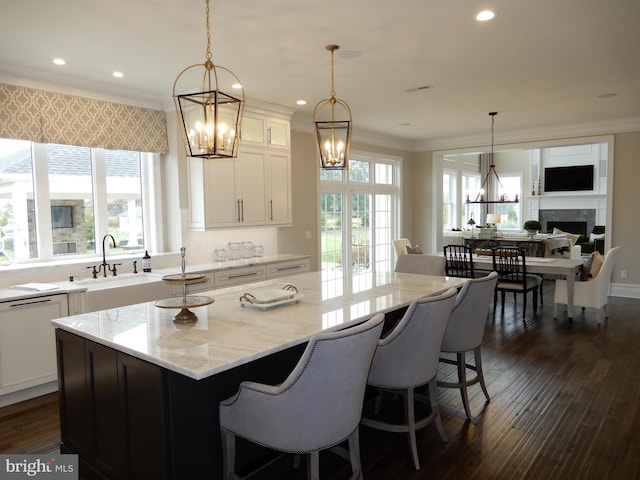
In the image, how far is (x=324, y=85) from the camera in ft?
15.5

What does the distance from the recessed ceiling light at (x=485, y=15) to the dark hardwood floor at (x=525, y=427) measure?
8.97 ft

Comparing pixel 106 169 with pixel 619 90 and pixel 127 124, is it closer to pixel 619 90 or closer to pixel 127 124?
pixel 127 124

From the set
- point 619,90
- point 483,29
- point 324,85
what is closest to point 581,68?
point 619,90

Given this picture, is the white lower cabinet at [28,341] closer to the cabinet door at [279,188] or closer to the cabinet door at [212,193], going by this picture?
the cabinet door at [212,193]

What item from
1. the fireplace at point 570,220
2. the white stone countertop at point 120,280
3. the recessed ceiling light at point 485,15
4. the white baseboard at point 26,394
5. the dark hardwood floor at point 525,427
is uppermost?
the recessed ceiling light at point 485,15

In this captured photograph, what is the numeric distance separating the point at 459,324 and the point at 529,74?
2816 mm

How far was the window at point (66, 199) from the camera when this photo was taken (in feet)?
13.6

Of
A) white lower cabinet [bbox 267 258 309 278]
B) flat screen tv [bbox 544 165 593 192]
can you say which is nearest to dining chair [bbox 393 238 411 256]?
white lower cabinet [bbox 267 258 309 278]

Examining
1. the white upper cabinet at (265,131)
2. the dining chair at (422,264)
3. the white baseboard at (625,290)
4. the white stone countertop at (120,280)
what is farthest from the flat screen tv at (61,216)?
the white baseboard at (625,290)

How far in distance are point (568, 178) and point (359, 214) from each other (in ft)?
25.8

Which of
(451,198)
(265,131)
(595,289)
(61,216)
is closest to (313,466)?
(61,216)

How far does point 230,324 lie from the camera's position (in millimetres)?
2355

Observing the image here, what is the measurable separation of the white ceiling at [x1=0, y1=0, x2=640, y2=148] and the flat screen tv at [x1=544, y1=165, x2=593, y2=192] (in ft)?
24.2

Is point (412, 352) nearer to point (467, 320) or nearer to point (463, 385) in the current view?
point (467, 320)
